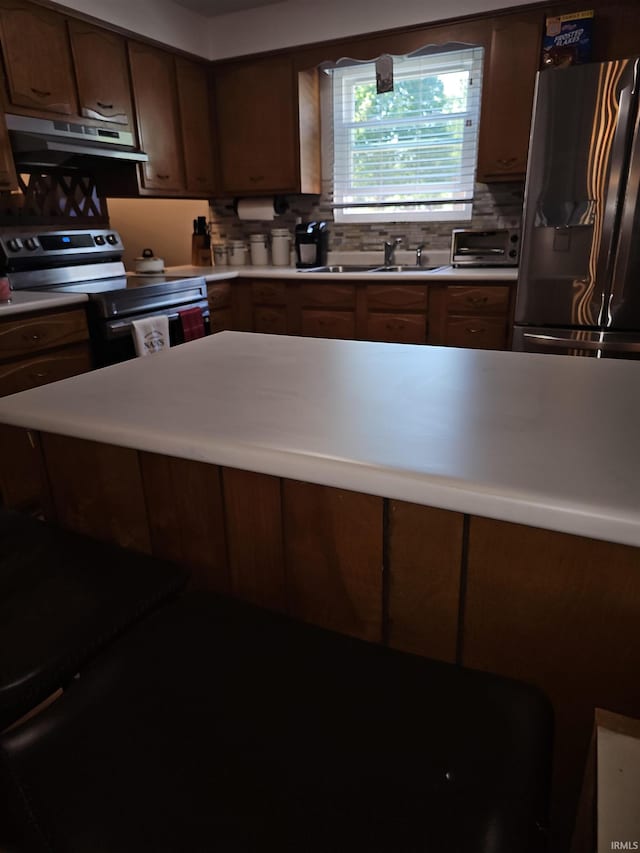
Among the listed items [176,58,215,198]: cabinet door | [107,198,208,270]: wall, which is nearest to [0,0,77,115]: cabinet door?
[176,58,215,198]: cabinet door

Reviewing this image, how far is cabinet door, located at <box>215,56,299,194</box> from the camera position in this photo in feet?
11.6

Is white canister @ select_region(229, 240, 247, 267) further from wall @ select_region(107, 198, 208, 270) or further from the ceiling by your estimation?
A: the ceiling

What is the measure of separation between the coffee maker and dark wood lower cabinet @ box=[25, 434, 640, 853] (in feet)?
10.1

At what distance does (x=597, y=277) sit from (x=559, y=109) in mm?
Answer: 774

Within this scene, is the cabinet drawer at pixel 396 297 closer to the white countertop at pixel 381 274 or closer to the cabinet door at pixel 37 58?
the white countertop at pixel 381 274

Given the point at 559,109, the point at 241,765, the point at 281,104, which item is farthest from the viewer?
the point at 281,104

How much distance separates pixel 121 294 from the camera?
2.71 m

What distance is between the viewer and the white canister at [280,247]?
398 centimetres

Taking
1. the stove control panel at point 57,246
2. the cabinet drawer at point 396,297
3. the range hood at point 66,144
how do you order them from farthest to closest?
the cabinet drawer at point 396,297 → the stove control panel at point 57,246 → the range hood at point 66,144

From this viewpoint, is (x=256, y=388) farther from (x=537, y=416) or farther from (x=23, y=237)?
(x=23, y=237)

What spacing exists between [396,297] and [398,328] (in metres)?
0.18

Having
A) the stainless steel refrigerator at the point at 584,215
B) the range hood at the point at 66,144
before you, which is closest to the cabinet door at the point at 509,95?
the stainless steel refrigerator at the point at 584,215

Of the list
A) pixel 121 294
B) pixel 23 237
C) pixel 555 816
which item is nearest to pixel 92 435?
pixel 555 816

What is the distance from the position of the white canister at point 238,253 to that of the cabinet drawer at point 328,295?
2.94 ft
